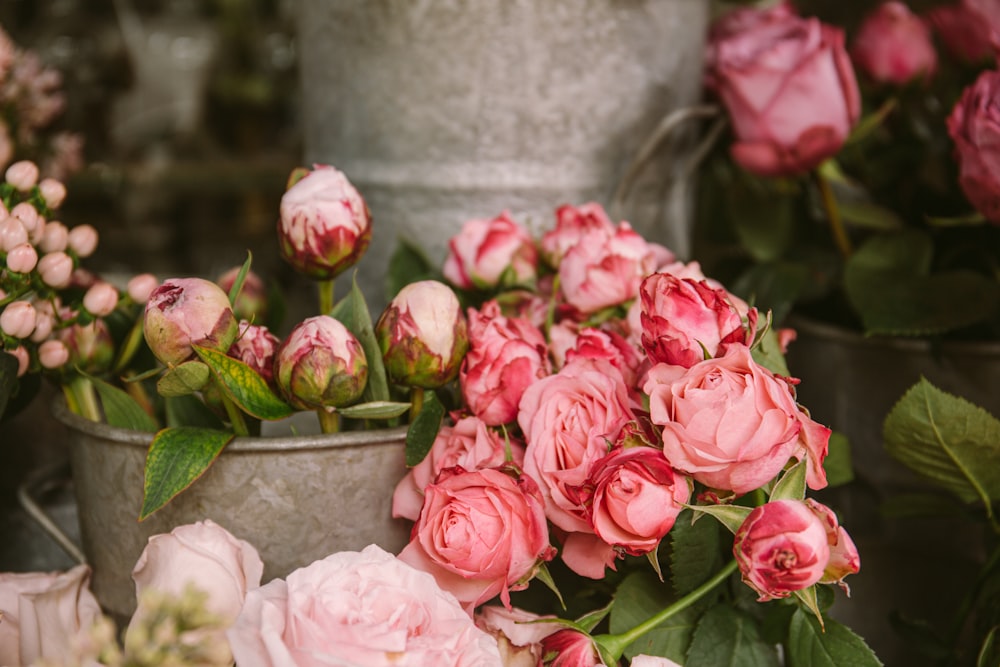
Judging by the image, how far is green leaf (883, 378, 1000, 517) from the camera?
48cm

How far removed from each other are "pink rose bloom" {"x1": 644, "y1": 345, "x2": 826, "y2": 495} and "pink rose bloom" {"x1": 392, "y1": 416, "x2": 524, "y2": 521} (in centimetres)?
9

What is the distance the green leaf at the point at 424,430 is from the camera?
1.44 feet

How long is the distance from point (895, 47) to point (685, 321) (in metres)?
0.44

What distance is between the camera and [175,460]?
0.42 meters

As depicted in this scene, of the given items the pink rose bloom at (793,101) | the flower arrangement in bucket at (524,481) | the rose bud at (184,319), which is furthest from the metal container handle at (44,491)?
the pink rose bloom at (793,101)

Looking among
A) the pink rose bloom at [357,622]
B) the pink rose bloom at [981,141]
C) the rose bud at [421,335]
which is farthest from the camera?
the pink rose bloom at [981,141]

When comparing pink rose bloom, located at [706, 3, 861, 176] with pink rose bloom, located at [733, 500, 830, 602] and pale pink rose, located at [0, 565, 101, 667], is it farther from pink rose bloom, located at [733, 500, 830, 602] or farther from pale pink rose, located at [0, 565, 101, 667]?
pale pink rose, located at [0, 565, 101, 667]

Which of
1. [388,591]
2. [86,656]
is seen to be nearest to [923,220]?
[388,591]

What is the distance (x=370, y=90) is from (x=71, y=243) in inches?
10.3

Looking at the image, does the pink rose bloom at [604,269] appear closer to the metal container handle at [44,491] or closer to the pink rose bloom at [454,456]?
the pink rose bloom at [454,456]

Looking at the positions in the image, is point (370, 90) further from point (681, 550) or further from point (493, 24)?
point (681, 550)

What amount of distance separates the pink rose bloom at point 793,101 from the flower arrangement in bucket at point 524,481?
0.62 ft

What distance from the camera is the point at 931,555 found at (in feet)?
2.02

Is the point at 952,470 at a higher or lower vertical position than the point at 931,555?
higher
